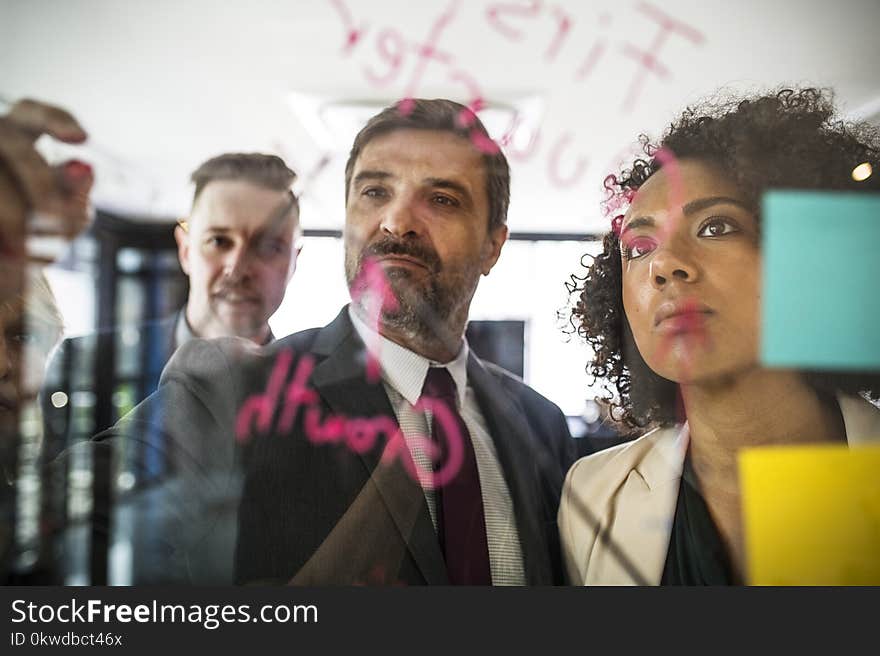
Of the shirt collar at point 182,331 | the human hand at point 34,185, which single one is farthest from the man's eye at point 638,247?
the human hand at point 34,185

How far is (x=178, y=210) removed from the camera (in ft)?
4.52

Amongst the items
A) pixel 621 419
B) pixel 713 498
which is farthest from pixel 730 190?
pixel 713 498

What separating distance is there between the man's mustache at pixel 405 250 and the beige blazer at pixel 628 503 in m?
0.46

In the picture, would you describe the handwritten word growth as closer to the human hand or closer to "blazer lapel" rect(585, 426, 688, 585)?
"blazer lapel" rect(585, 426, 688, 585)

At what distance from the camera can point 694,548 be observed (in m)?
1.42

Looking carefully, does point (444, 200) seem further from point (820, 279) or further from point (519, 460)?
point (820, 279)

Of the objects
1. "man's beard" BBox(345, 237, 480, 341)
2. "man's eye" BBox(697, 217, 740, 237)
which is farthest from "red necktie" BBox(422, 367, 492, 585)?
"man's eye" BBox(697, 217, 740, 237)

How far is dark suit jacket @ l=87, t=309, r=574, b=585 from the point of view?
136 centimetres

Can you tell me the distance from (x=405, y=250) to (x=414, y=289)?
7 centimetres

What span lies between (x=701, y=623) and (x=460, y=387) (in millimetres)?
604

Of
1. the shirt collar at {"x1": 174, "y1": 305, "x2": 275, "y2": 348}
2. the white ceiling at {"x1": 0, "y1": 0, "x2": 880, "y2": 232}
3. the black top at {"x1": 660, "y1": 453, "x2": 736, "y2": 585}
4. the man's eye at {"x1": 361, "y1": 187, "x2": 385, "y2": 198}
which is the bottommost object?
the black top at {"x1": 660, "y1": 453, "x2": 736, "y2": 585}

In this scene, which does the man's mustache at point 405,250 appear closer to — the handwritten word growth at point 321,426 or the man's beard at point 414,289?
the man's beard at point 414,289

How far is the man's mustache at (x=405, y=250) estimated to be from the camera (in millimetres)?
1375

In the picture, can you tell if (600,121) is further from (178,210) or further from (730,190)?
(178,210)
